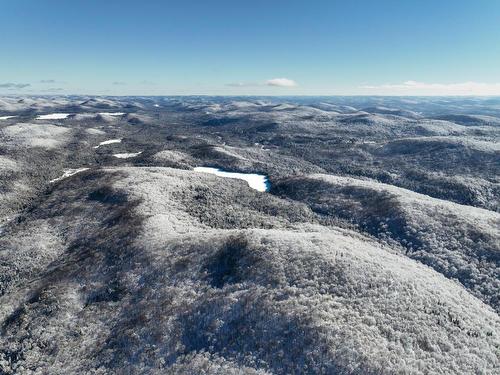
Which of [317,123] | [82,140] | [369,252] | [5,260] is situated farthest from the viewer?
[317,123]

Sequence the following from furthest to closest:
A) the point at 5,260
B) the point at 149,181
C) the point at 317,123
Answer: the point at 317,123
the point at 149,181
the point at 5,260

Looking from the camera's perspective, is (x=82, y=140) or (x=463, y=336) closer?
(x=463, y=336)

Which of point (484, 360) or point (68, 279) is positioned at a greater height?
point (484, 360)

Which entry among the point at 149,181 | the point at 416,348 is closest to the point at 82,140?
the point at 149,181

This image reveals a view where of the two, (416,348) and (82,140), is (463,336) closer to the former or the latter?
(416,348)

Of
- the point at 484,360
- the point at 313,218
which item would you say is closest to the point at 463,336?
the point at 484,360

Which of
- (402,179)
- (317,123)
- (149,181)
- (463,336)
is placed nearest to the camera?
(463,336)

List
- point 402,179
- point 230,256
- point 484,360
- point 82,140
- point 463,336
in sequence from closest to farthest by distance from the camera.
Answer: point 484,360
point 463,336
point 230,256
point 402,179
point 82,140

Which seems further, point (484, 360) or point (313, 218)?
point (313, 218)

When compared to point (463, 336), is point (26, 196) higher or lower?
lower

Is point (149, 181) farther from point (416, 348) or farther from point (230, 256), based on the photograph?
point (416, 348)
